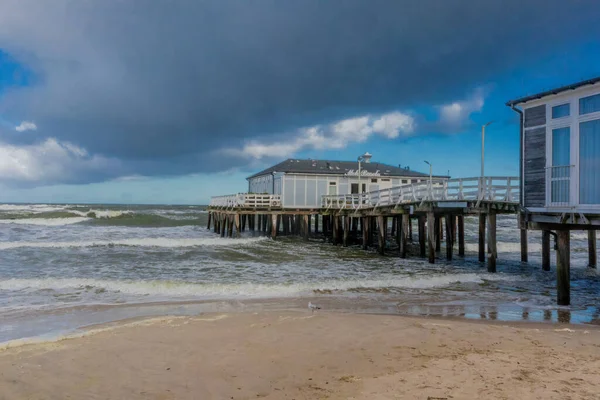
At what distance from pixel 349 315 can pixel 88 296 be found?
7.78m

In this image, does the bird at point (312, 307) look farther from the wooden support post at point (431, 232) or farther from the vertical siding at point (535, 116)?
the wooden support post at point (431, 232)

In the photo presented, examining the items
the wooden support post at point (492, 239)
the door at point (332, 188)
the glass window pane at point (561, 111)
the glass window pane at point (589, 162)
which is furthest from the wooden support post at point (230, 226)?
the glass window pane at point (589, 162)

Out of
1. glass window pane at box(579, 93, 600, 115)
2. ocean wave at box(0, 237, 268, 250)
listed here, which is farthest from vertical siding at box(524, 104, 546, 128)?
ocean wave at box(0, 237, 268, 250)

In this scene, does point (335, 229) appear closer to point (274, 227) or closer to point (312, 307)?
point (274, 227)

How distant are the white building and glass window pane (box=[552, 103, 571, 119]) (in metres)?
18.1

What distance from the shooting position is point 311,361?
661 centimetres

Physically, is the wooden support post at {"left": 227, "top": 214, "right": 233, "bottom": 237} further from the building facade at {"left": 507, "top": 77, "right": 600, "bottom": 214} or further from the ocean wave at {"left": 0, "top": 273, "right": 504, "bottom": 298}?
the building facade at {"left": 507, "top": 77, "right": 600, "bottom": 214}

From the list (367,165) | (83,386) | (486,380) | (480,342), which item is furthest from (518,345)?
(367,165)

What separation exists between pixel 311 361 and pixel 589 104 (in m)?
9.12

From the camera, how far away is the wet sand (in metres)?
5.35

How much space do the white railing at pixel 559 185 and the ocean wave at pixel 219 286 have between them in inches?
182

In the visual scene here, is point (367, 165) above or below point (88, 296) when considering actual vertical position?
above

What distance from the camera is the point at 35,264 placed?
60.7ft

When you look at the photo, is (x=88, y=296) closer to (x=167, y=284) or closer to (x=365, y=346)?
(x=167, y=284)
